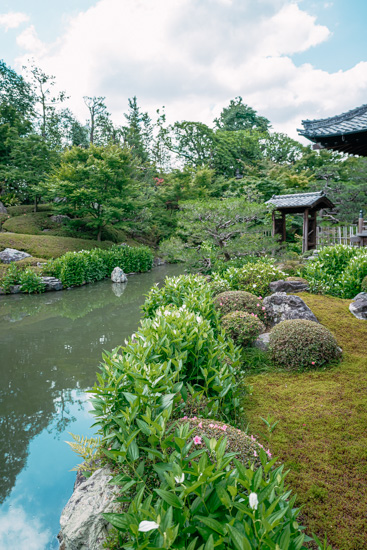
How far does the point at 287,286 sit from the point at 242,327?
8.62 feet

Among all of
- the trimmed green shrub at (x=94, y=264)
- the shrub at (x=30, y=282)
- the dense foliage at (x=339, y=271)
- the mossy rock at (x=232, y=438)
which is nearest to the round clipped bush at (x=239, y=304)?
the dense foliage at (x=339, y=271)

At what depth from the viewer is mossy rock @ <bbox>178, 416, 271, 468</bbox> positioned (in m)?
1.67

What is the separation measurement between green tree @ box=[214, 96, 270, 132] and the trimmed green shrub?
1820cm

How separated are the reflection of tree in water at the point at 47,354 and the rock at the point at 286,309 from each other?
2.81m

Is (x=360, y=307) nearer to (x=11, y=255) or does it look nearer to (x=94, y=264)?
(x=94, y=264)

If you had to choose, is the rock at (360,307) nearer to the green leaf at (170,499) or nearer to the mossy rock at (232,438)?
the mossy rock at (232,438)

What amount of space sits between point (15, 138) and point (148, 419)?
19.8 metres

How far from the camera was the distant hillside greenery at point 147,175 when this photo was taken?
Answer: 14348 mm

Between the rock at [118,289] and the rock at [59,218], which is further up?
the rock at [59,218]

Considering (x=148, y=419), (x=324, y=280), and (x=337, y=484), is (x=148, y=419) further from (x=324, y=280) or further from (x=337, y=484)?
(x=324, y=280)

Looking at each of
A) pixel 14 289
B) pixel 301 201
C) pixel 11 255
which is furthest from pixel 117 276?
pixel 301 201

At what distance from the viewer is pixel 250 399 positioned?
312cm

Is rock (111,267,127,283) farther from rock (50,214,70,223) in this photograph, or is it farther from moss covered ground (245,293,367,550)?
moss covered ground (245,293,367,550)

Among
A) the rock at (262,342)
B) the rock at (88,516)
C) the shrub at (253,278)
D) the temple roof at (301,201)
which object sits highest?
the temple roof at (301,201)
